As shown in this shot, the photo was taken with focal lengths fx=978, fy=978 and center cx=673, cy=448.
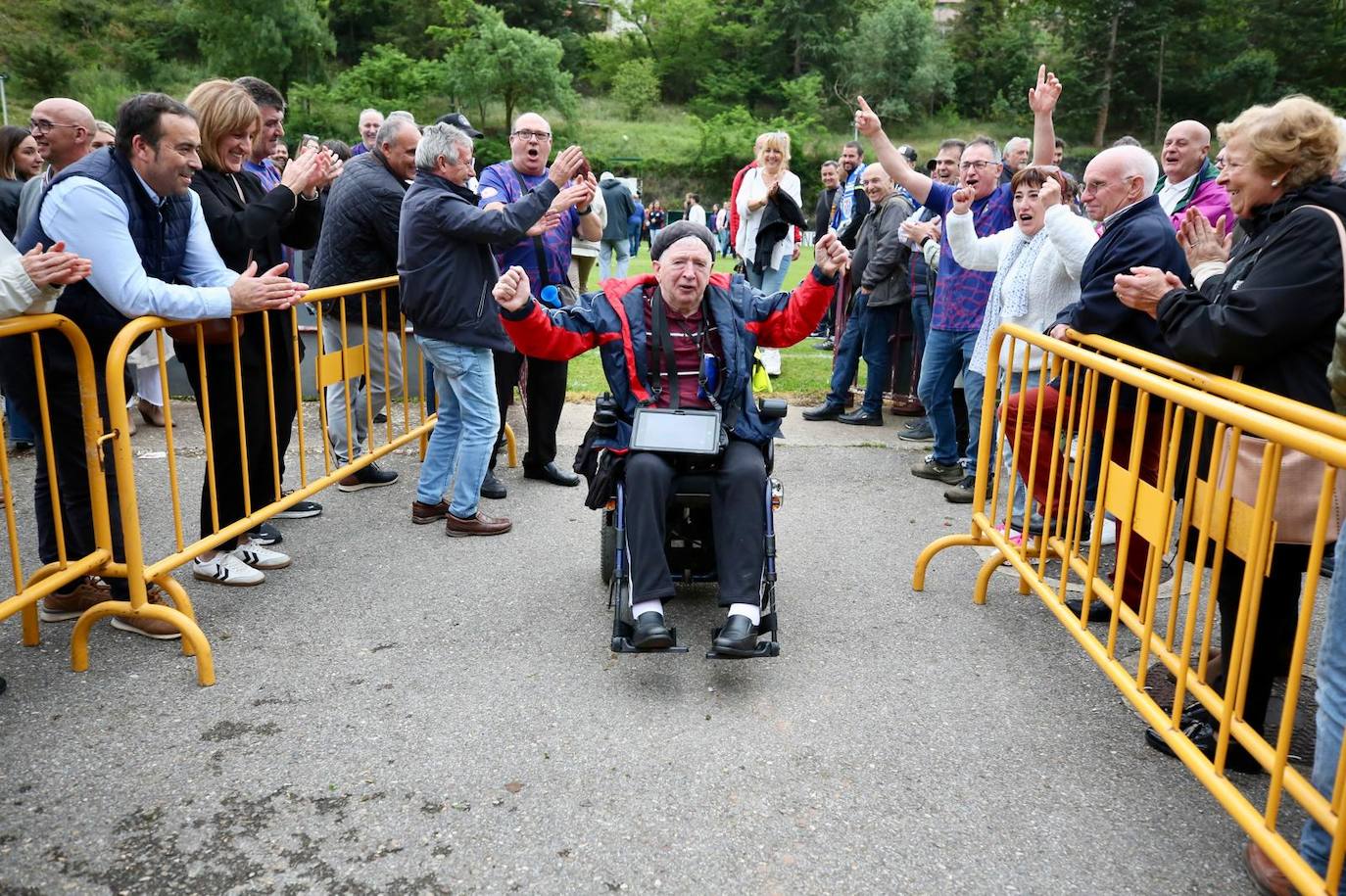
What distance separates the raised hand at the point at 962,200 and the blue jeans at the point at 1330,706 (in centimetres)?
351

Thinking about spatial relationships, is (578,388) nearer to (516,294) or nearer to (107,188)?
(516,294)

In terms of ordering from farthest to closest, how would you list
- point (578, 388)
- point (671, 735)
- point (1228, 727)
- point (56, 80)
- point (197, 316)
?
point (56, 80) → point (578, 388) → point (197, 316) → point (671, 735) → point (1228, 727)

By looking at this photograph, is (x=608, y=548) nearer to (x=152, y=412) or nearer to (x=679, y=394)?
(x=679, y=394)

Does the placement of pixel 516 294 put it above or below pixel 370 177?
below

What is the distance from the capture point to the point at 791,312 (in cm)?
420

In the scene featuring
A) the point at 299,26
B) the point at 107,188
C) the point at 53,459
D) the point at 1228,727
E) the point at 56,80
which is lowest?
the point at 1228,727

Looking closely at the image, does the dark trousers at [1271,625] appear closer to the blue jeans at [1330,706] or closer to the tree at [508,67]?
the blue jeans at [1330,706]

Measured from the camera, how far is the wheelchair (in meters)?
3.59

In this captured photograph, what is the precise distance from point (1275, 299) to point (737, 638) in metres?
1.97

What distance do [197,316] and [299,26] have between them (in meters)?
58.4

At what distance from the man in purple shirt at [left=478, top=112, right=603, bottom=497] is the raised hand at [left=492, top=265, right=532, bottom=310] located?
72.7 inches

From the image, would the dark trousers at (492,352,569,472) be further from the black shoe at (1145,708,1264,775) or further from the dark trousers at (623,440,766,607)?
the black shoe at (1145,708,1264,775)

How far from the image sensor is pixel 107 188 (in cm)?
349

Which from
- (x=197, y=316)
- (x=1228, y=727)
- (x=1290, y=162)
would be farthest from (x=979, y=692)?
(x=197, y=316)
